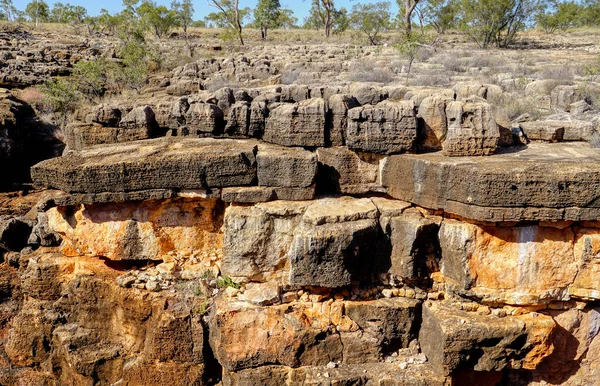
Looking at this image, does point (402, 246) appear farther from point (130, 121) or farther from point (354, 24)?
point (354, 24)

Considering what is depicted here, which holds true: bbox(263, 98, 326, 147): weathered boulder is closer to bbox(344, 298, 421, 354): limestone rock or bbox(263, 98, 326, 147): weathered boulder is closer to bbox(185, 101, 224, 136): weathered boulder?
bbox(185, 101, 224, 136): weathered boulder

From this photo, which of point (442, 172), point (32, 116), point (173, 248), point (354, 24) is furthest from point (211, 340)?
point (354, 24)

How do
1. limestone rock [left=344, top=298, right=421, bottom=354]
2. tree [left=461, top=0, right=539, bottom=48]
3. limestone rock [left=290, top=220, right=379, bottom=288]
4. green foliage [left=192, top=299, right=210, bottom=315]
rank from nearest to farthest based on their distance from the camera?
limestone rock [left=290, top=220, right=379, bottom=288] < limestone rock [left=344, top=298, right=421, bottom=354] < green foliage [left=192, top=299, right=210, bottom=315] < tree [left=461, top=0, right=539, bottom=48]

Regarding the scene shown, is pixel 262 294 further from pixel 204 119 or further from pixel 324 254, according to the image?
pixel 204 119

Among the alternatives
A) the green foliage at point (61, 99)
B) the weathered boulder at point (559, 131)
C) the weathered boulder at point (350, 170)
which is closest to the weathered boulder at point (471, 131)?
the weathered boulder at point (350, 170)

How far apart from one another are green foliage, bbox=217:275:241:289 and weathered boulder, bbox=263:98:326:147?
185 centimetres

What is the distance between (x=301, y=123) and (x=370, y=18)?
82.2ft

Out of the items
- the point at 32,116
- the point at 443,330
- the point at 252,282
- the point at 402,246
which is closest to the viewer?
the point at 443,330

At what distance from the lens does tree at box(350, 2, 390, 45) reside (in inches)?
1102

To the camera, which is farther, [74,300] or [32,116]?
[32,116]

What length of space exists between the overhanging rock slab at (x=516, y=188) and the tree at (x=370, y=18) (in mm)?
23608

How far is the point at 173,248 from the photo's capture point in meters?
5.66

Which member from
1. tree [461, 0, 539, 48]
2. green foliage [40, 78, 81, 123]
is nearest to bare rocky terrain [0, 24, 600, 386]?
green foliage [40, 78, 81, 123]

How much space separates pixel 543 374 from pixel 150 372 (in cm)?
471
